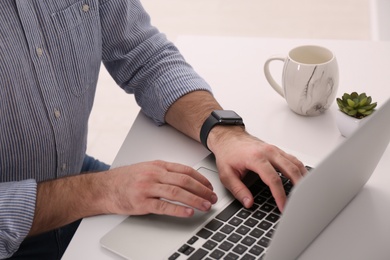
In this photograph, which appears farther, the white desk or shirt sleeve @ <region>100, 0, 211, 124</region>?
shirt sleeve @ <region>100, 0, 211, 124</region>

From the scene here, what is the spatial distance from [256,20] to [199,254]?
2657mm

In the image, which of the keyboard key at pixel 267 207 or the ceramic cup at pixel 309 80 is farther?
the ceramic cup at pixel 309 80

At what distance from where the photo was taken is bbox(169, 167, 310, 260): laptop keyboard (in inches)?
36.4

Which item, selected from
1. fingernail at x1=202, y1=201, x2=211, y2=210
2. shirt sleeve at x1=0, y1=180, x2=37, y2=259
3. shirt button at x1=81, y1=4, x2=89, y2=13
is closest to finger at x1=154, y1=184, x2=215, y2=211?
fingernail at x1=202, y1=201, x2=211, y2=210

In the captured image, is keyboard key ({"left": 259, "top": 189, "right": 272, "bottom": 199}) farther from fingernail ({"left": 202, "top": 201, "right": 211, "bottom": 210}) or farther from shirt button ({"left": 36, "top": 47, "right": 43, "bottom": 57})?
shirt button ({"left": 36, "top": 47, "right": 43, "bottom": 57})

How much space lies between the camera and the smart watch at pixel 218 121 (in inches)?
47.6

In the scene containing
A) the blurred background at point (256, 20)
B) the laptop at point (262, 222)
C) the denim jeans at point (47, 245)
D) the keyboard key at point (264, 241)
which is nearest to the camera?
the laptop at point (262, 222)

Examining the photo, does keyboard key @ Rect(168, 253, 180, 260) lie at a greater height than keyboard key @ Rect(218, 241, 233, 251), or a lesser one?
lesser

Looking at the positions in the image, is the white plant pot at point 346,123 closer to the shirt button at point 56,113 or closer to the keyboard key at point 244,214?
the keyboard key at point 244,214

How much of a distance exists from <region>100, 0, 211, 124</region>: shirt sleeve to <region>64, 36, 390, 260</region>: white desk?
68 mm

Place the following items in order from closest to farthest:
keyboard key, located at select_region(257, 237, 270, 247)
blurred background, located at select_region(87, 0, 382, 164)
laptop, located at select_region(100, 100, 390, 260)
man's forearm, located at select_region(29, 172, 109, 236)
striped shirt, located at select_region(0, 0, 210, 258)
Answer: laptop, located at select_region(100, 100, 390, 260), keyboard key, located at select_region(257, 237, 270, 247), man's forearm, located at select_region(29, 172, 109, 236), striped shirt, located at select_region(0, 0, 210, 258), blurred background, located at select_region(87, 0, 382, 164)

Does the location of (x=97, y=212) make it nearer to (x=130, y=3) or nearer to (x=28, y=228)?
(x=28, y=228)

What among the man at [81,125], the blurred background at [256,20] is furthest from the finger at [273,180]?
the blurred background at [256,20]

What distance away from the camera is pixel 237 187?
Result: 1.05 metres
